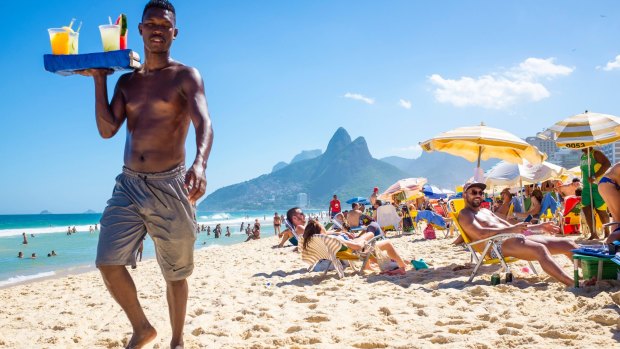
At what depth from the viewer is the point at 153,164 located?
219cm

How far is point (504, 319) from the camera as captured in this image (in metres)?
3.02

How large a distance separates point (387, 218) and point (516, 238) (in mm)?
8852

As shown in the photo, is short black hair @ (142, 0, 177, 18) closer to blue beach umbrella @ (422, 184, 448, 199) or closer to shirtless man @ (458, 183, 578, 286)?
shirtless man @ (458, 183, 578, 286)

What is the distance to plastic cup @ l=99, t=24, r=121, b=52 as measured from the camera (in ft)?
6.69

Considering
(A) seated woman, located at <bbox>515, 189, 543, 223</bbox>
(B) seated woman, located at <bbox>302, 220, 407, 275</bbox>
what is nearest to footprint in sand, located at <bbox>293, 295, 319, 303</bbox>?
(B) seated woman, located at <bbox>302, 220, 407, 275</bbox>

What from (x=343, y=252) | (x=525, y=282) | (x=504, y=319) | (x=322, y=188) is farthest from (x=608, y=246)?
(x=322, y=188)

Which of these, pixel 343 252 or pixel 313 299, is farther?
pixel 343 252

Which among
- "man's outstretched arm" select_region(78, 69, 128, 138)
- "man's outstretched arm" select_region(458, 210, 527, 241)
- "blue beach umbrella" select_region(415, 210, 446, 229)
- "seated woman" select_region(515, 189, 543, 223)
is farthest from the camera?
"blue beach umbrella" select_region(415, 210, 446, 229)

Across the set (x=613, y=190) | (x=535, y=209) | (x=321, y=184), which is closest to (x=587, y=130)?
(x=535, y=209)

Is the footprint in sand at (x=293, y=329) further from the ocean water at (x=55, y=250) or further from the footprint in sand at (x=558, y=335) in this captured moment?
the ocean water at (x=55, y=250)

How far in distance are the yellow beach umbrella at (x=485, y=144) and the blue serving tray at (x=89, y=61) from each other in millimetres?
5544

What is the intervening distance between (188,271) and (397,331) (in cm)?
146

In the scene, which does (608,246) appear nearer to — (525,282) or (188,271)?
(525,282)

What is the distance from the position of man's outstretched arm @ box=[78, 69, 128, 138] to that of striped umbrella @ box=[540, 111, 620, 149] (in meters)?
7.07
